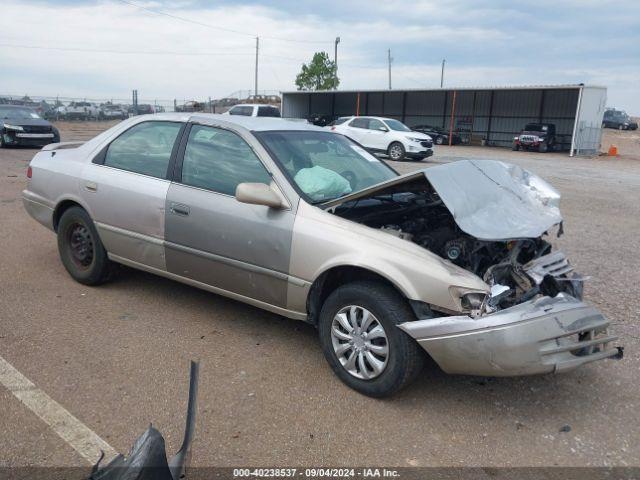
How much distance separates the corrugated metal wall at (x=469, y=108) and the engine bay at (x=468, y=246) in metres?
31.2

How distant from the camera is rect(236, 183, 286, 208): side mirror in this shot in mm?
3676

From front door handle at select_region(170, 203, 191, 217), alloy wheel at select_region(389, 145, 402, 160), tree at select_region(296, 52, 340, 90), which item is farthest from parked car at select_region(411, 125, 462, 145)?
front door handle at select_region(170, 203, 191, 217)

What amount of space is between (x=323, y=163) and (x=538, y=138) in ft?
96.2

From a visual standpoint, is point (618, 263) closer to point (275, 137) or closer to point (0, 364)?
point (275, 137)

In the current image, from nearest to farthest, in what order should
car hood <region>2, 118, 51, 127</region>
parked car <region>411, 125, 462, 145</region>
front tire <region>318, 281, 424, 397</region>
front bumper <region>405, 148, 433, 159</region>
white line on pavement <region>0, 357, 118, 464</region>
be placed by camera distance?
1. white line on pavement <region>0, 357, 118, 464</region>
2. front tire <region>318, 281, 424, 397</region>
3. car hood <region>2, 118, 51, 127</region>
4. front bumper <region>405, 148, 433, 159</region>
5. parked car <region>411, 125, 462, 145</region>

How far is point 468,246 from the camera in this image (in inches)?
140

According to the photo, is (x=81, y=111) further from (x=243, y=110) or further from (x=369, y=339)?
(x=369, y=339)

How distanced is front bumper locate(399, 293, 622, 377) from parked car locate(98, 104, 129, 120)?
41806 mm

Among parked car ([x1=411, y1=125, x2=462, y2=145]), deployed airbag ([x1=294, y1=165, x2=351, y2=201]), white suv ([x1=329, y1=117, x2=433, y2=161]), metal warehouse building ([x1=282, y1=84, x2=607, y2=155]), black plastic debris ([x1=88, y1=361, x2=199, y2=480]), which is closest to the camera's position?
black plastic debris ([x1=88, y1=361, x2=199, y2=480])

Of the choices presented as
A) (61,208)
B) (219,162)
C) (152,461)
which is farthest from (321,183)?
(61,208)

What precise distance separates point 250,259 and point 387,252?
3.39 ft

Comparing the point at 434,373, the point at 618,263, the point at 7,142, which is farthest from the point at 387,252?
the point at 7,142

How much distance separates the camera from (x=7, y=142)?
1859 centimetres

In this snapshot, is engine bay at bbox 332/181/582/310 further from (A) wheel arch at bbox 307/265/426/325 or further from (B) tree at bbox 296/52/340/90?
(B) tree at bbox 296/52/340/90
